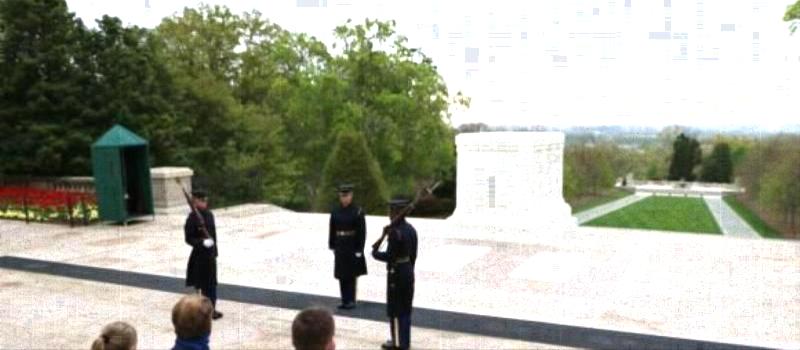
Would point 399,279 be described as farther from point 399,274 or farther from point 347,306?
point 347,306

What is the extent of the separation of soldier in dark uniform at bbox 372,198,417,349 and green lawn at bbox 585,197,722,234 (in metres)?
33.1

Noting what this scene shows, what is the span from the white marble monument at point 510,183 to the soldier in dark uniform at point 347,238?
6.45 metres

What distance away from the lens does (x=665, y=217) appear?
45250 mm

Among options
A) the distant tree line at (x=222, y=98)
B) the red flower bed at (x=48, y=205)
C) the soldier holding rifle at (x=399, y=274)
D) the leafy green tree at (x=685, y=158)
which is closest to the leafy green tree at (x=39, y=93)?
the distant tree line at (x=222, y=98)

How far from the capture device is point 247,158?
92.2 feet

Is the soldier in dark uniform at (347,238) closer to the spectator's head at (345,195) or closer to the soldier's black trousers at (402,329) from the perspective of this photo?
the spectator's head at (345,195)

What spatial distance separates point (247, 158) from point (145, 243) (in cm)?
1635

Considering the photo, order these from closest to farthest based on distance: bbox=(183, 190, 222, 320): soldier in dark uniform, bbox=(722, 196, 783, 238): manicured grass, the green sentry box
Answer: bbox=(183, 190, 222, 320): soldier in dark uniform
the green sentry box
bbox=(722, 196, 783, 238): manicured grass

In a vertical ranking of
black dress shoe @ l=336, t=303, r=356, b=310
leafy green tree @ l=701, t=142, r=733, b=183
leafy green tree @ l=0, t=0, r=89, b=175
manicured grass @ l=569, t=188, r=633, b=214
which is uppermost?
leafy green tree @ l=0, t=0, r=89, b=175

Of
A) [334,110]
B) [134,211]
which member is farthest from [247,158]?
[134,211]

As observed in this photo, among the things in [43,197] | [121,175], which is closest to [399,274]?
[121,175]

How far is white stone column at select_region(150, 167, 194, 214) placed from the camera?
1521cm

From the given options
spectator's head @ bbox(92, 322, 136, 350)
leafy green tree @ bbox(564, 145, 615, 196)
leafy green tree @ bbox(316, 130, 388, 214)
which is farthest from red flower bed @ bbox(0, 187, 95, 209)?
leafy green tree @ bbox(564, 145, 615, 196)

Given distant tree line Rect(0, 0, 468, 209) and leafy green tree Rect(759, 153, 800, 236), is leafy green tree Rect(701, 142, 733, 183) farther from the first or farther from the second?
distant tree line Rect(0, 0, 468, 209)
